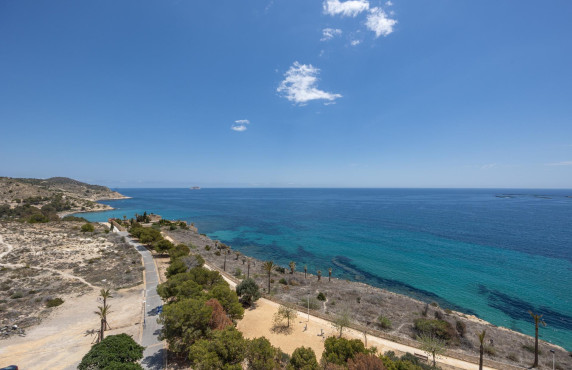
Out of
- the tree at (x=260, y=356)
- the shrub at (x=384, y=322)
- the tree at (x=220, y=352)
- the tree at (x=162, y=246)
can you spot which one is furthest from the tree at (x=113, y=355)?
the tree at (x=162, y=246)

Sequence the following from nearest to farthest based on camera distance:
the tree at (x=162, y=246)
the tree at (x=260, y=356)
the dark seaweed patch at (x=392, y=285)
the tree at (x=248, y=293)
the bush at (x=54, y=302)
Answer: the tree at (x=260, y=356), the bush at (x=54, y=302), the tree at (x=248, y=293), the dark seaweed patch at (x=392, y=285), the tree at (x=162, y=246)

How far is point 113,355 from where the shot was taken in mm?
15086

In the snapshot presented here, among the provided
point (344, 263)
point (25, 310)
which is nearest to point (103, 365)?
point (25, 310)

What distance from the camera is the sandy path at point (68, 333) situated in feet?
60.4

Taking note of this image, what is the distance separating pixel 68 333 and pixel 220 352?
18036mm

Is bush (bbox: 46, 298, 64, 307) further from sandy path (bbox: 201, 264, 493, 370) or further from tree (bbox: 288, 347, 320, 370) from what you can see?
tree (bbox: 288, 347, 320, 370)

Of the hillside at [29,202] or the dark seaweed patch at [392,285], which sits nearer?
the dark seaweed patch at [392,285]

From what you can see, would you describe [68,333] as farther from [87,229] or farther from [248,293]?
[87,229]

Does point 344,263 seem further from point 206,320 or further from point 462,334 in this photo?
point 206,320

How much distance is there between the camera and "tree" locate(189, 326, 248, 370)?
51.0 feet

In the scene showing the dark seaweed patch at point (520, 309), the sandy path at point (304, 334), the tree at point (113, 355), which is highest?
the tree at point (113, 355)

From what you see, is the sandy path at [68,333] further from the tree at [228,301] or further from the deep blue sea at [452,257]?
the deep blue sea at [452,257]

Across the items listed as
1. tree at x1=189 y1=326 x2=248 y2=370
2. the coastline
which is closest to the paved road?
tree at x1=189 y1=326 x2=248 y2=370

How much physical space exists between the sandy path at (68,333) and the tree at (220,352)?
10120 millimetres
